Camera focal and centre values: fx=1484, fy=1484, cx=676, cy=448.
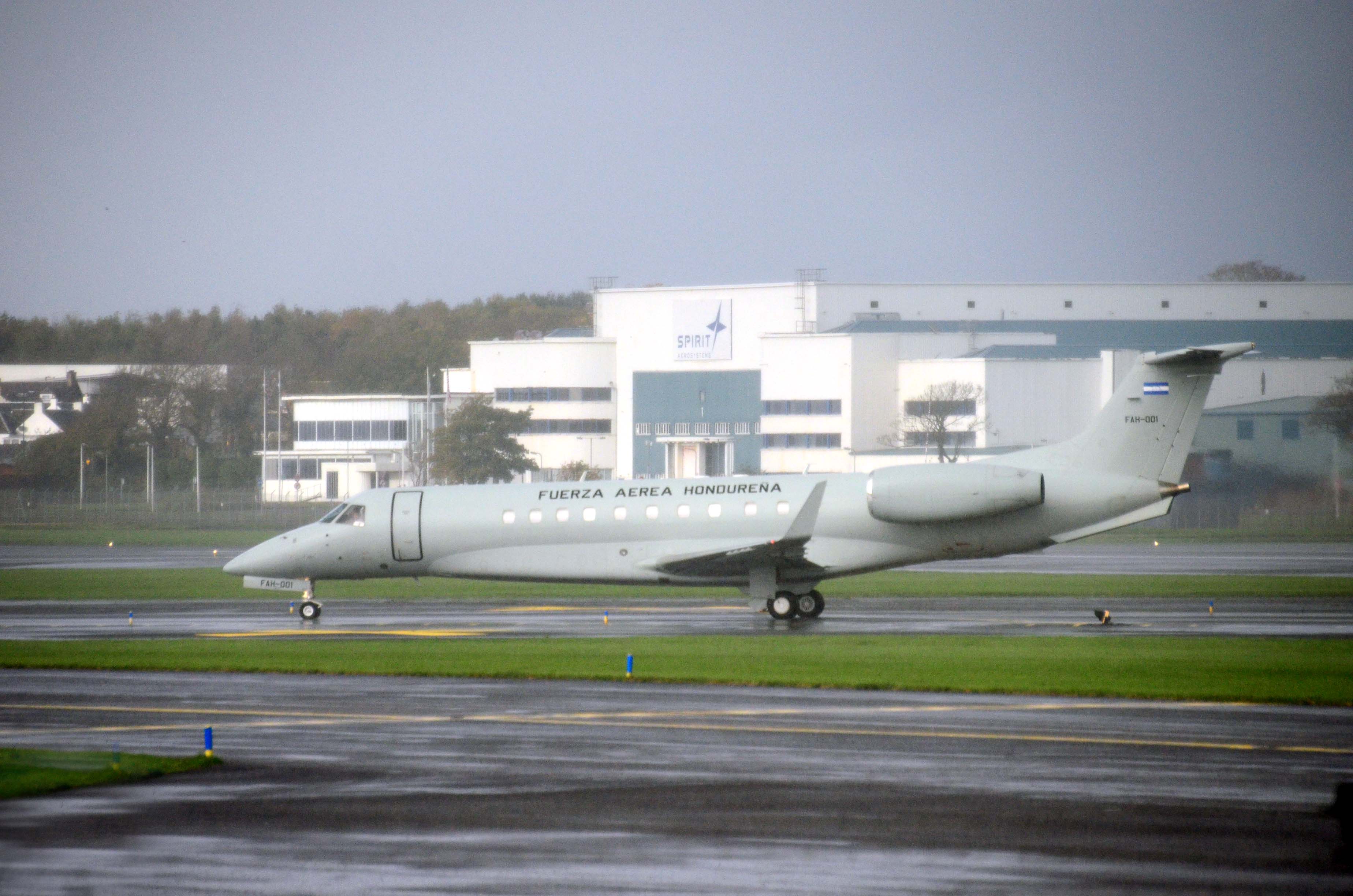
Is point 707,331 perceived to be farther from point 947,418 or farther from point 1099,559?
point 1099,559

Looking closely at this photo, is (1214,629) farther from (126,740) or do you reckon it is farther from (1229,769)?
(126,740)

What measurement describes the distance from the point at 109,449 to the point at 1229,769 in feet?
319

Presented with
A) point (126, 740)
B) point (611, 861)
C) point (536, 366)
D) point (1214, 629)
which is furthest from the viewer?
point (536, 366)

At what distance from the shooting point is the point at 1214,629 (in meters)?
26.1

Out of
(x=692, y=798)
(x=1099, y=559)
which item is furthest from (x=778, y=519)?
(x=1099, y=559)

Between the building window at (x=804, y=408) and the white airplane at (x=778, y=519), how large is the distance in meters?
52.1

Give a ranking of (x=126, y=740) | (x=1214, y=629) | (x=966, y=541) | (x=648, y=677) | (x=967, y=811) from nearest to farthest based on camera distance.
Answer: (x=967, y=811), (x=126, y=740), (x=648, y=677), (x=1214, y=629), (x=966, y=541)

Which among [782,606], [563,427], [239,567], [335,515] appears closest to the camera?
[782,606]

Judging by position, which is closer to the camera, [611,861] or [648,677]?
[611,861]

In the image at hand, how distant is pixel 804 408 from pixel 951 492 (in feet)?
185

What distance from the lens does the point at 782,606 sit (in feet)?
94.6

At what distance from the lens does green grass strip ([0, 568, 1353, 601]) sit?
35.1m

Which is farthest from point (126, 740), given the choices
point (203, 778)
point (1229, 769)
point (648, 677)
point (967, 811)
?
point (1229, 769)

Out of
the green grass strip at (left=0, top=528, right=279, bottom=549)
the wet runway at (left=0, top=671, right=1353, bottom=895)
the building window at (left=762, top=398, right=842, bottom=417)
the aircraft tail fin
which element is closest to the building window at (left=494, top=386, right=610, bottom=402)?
the building window at (left=762, top=398, right=842, bottom=417)
